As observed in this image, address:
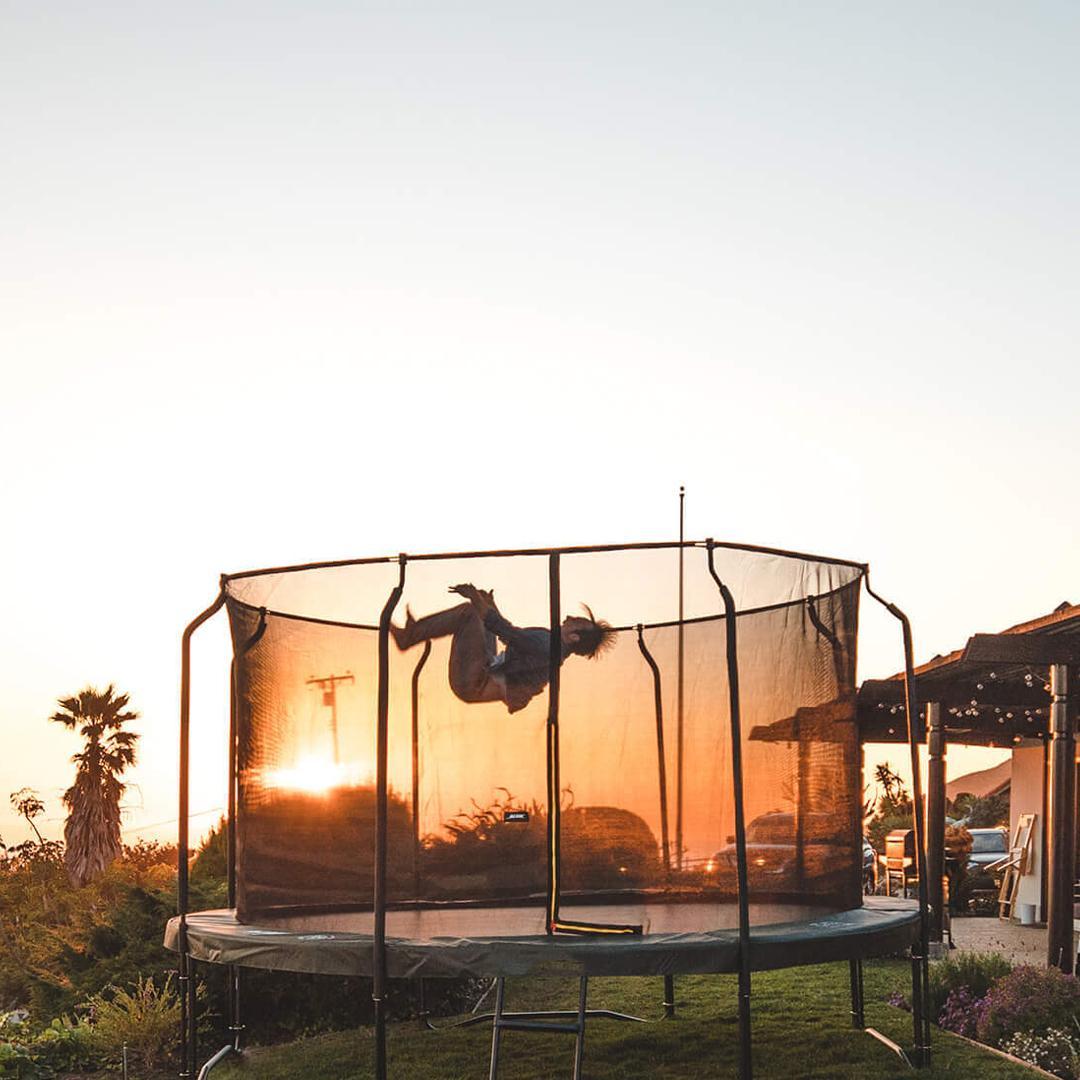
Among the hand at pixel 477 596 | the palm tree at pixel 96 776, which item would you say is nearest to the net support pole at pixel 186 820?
the hand at pixel 477 596

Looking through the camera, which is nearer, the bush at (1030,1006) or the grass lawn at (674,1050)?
the grass lawn at (674,1050)

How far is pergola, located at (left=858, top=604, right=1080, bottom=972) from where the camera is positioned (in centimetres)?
960

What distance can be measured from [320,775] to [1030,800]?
13465 mm

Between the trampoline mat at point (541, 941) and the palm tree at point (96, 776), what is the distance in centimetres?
1984

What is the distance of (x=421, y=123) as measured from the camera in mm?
10969

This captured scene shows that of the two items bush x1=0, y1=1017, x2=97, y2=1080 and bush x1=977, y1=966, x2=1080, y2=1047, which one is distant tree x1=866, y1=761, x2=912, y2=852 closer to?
bush x1=977, y1=966, x2=1080, y2=1047

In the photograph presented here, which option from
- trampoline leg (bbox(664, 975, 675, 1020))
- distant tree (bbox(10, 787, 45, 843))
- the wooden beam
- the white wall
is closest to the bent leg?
trampoline leg (bbox(664, 975, 675, 1020))

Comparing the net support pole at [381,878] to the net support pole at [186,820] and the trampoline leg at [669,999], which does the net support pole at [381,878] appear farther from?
the trampoline leg at [669,999]

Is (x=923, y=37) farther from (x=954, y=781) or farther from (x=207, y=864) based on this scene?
(x=954, y=781)

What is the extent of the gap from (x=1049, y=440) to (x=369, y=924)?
8368 millimetres

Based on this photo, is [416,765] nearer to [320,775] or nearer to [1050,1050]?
[320,775]

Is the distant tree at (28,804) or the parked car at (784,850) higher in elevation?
the parked car at (784,850)

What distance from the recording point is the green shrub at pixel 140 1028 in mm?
8727

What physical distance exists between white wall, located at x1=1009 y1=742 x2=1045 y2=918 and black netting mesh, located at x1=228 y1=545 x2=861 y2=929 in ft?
34.1
